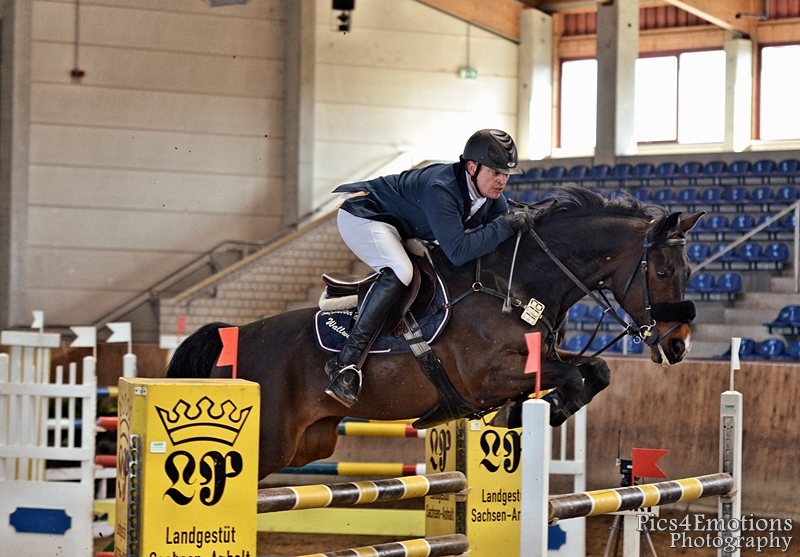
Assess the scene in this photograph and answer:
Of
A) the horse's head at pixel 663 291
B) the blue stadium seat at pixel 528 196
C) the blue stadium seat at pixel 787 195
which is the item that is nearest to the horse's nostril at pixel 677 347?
the horse's head at pixel 663 291

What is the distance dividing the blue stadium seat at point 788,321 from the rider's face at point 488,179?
16.7 feet

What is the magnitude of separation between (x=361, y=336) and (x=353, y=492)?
51cm

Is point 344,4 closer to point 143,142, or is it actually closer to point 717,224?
point 143,142

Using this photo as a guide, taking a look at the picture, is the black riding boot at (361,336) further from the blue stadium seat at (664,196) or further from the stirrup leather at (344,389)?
the blue stadium seat at (664,196)

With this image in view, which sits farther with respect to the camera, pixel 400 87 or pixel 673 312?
pixel 400 87

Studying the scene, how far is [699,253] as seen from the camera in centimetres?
908

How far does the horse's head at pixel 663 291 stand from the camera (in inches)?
126

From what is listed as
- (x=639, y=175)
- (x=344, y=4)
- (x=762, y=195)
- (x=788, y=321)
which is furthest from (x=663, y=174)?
(x=344, y=4)

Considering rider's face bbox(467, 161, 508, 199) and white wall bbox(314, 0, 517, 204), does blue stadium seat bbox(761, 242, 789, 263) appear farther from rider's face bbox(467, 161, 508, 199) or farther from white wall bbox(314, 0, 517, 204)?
rider's face bbox(467, 161, 508, 199)

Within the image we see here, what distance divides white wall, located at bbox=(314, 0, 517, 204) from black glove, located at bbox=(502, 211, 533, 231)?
315 inches

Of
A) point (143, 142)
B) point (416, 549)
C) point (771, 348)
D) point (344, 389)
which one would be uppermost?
point (143, 142)

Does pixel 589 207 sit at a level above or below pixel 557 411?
above

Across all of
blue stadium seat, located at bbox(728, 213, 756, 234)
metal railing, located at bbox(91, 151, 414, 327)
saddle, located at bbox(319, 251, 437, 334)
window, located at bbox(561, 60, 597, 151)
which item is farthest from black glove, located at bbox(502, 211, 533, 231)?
window, located at bbox(561, 60, 597, 151)

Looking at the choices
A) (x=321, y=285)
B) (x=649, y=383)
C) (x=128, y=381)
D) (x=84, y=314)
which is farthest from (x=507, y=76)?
(x=128, y=381)
